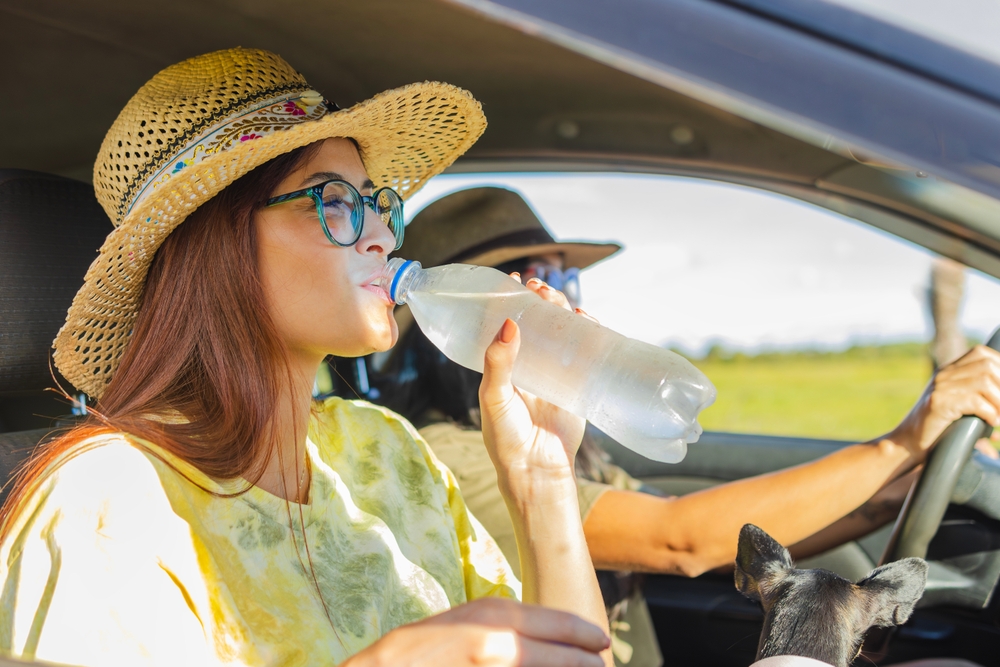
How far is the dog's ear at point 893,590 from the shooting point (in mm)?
1166

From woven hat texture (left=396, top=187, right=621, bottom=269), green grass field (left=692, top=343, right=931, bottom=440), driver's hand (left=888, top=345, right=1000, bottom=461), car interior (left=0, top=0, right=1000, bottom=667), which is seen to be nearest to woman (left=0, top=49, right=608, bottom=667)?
car interior (left=0, top=0, right=1000, bottom=667)

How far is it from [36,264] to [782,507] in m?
1.62

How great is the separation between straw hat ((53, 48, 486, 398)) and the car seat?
0.09m

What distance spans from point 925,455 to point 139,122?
1.67 metres

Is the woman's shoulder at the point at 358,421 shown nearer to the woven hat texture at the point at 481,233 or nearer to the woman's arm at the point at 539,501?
the woman's arm at the point at 539,501

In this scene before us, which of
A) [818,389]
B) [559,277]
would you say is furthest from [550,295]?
[818,389]

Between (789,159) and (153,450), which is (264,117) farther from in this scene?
(789,159)

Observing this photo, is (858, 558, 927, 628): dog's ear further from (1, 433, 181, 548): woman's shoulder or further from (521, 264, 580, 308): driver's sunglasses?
(521, 264, 580, 308): driver's sunglasses

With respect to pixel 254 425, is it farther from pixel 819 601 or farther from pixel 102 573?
pixel 819 601

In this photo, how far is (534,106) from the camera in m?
2.38

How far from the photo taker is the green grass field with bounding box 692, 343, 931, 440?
10656mm

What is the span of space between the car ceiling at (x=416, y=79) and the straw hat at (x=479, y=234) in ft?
0.76

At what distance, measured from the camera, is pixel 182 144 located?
138cm

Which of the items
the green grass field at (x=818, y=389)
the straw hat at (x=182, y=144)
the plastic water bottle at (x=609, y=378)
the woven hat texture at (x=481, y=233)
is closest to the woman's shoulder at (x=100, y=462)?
the straw hat at (x=182, y=144)
